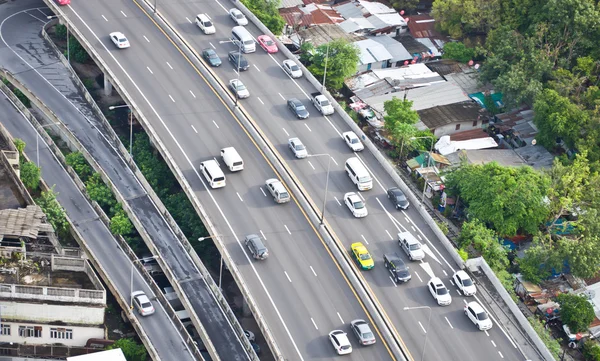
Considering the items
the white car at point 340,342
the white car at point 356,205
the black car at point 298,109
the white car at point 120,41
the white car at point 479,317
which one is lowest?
the white car at point 340,342

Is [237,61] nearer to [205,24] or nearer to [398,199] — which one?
[205,24]

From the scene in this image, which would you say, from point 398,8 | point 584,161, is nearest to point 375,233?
point 584,161

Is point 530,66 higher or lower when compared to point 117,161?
higher

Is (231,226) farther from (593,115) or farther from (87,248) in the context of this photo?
(593,115)

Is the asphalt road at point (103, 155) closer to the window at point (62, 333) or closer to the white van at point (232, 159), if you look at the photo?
the window at point (62, 333)

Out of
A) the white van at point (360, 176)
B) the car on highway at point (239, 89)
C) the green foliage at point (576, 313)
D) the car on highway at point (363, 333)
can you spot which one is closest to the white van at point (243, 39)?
the car on highway at point (239, 89)
